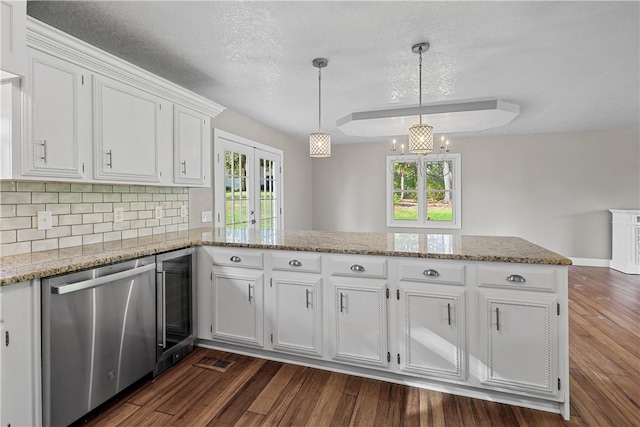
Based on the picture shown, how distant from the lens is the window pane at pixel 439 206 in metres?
6.52

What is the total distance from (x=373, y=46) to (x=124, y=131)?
6.35 ft

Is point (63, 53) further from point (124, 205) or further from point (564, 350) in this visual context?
point (564, 350)

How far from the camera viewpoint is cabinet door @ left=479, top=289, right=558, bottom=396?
189 cm

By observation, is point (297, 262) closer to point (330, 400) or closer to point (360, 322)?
point (360, 322)

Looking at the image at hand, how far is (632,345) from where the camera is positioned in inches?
109

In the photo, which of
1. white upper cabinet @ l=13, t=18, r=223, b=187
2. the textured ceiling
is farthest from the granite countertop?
the textured ceiling

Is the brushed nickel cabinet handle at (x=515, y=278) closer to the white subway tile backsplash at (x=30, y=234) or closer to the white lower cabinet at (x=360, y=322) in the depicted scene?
the white lower cabinet at (x=360, y=322)

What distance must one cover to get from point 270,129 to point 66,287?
161 inches

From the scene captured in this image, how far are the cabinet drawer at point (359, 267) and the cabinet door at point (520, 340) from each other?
60cm

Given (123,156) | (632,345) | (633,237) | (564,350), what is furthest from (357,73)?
(633,237)

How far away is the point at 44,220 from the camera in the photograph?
2.19 metres

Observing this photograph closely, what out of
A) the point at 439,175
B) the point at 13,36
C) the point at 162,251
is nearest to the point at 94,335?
the point at 162,251

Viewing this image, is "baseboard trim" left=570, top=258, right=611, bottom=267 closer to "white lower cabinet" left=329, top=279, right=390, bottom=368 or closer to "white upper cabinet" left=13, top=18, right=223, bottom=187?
"white lower cabinet" left=329, top=279, right=390, bottom=368

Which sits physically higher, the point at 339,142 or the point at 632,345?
the point at 339,142
